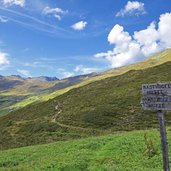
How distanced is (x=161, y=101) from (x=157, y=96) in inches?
10.7

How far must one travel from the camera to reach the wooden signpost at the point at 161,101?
47.4 ft

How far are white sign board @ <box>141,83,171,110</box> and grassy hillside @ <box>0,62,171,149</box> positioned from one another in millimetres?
53889

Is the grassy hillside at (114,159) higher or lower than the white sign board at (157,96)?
lower

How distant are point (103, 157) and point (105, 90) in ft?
294

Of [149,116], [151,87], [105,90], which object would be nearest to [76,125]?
[149,116]

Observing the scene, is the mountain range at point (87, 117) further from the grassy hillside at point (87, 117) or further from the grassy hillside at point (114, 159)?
the grassy hillside at point (114, 159)

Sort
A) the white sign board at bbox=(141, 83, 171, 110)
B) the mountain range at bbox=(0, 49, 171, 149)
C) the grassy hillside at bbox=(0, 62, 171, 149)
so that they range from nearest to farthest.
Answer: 1. the white sign board at bbox=(141, 83, 171, 110)
2. the mountain range at bbox=(0, 49, 171, 149)
3. the grassy hillside at bbox=(0, 62, 171, 149)

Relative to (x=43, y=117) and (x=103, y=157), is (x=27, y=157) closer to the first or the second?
(x=103, y=157)

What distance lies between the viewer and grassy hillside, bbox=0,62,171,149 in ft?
242

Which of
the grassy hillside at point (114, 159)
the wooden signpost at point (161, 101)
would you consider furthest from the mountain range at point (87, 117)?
the wooden signpost at point (161, 101)

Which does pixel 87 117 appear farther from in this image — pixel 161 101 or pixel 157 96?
pixel 161 101

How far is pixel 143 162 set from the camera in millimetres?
23578

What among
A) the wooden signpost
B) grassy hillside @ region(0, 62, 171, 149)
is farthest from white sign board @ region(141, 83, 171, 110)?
grassy hillside @ region(0, 62, 171, 149)

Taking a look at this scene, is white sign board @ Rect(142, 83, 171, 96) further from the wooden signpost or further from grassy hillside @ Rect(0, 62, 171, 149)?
grassy hillside @ Rect(0, 62, 171, 149)
